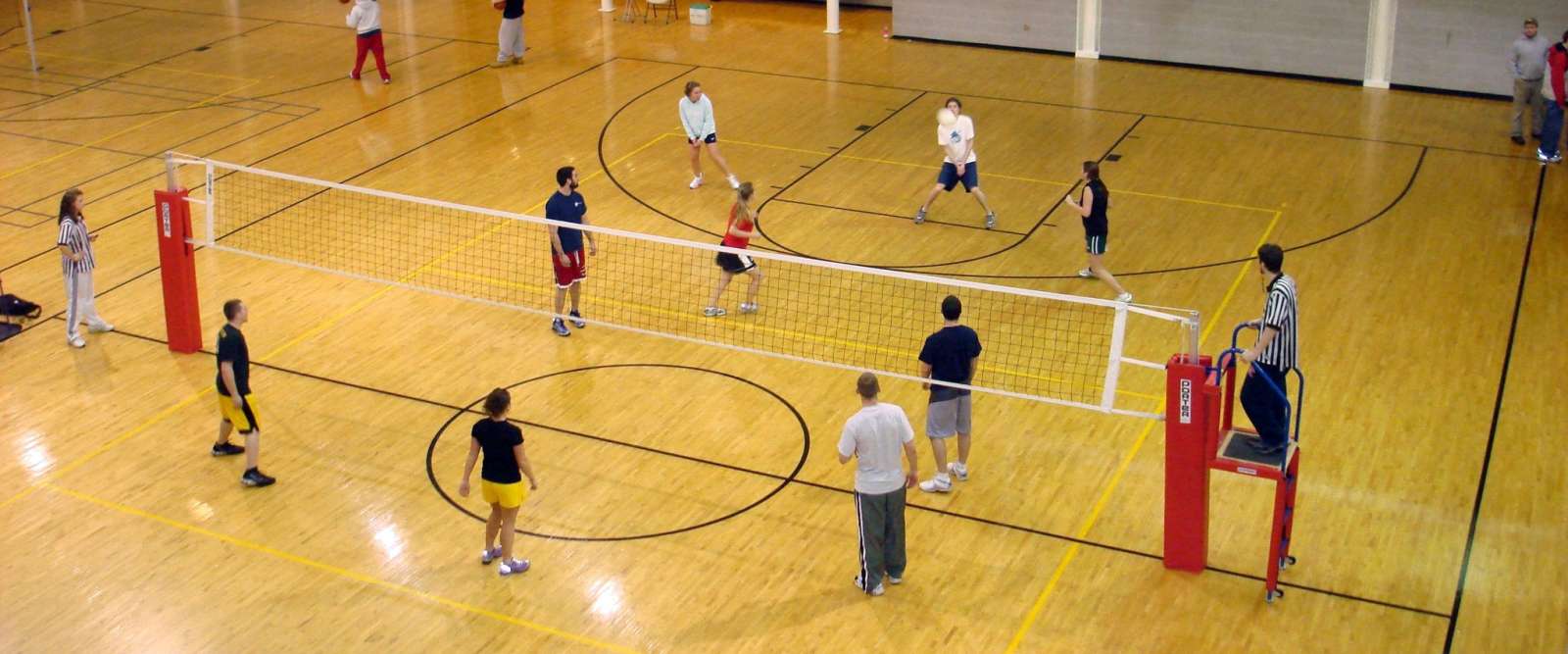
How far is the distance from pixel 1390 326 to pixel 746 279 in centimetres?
681

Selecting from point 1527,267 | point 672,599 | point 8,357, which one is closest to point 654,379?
point 672,599

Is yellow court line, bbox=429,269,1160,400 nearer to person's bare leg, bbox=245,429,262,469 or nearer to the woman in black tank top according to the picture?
the woman in black tank top

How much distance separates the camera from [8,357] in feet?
49.0

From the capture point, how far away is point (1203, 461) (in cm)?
1055

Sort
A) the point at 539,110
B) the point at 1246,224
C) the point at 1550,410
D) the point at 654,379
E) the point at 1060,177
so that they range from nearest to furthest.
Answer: the point at 1550,410 → the point at 654,379 → the point at 1246,224 → the point at 1060,177 → the point at 539,110

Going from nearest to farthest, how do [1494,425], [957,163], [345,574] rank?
[345,574]
[1494,425]
[957,163]

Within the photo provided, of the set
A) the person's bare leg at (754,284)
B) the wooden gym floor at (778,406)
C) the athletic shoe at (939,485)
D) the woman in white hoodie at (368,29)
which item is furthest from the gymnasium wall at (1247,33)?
the athletic shoe at (939,485)

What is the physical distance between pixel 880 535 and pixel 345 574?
159 inches

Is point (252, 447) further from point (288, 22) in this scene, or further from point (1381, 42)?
point (288, 22)

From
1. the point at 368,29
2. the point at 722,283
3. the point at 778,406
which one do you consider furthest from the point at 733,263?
the point at 368,29

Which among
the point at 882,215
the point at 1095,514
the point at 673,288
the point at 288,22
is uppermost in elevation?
the point at 288,22

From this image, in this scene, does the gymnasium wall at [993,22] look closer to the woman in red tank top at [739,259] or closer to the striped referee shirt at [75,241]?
the woman in red tank top at [739,259]

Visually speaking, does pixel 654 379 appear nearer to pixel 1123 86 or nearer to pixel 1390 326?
pixel 1390 326

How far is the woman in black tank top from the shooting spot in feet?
50.5
